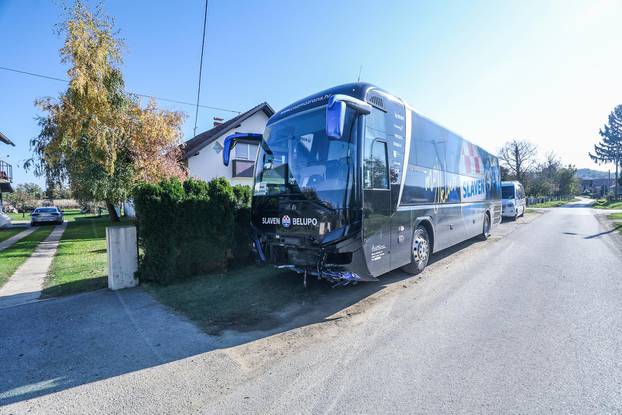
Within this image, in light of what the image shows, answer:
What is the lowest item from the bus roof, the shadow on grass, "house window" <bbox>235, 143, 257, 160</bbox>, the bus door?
the shadow on grass

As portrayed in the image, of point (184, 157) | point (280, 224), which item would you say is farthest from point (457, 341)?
point (184, 157)

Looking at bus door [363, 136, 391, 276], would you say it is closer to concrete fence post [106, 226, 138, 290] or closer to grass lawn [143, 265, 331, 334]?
grass lawn [143, 265, 331, 334]

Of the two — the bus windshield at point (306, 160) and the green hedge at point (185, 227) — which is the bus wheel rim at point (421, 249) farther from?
the green hedge at point (185, 227)

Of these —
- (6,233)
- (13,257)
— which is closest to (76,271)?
(13,257)

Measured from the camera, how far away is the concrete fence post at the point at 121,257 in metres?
5.92

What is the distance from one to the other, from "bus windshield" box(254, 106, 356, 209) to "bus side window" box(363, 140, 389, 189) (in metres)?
0.34

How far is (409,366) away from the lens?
3.22 m

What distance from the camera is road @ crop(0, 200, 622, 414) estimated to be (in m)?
2.66

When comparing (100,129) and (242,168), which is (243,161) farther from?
(100,129)

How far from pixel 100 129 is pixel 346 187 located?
13.4m

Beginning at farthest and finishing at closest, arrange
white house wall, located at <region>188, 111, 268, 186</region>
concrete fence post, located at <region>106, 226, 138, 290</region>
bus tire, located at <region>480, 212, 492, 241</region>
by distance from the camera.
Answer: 1. white house wall, located at <region>188, 111, 268, 186</region>
2. bus tire, located at <region>480, 212, 492, 241</region>
3. concrete fence post, located at <region>106, 226, 138, 290</region>

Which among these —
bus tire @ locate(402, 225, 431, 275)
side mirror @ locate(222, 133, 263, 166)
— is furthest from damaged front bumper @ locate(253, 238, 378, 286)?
side mirror @ locate(222, 133, 263, 166)

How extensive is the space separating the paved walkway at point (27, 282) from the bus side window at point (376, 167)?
627 centimetres

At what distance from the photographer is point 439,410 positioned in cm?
254
